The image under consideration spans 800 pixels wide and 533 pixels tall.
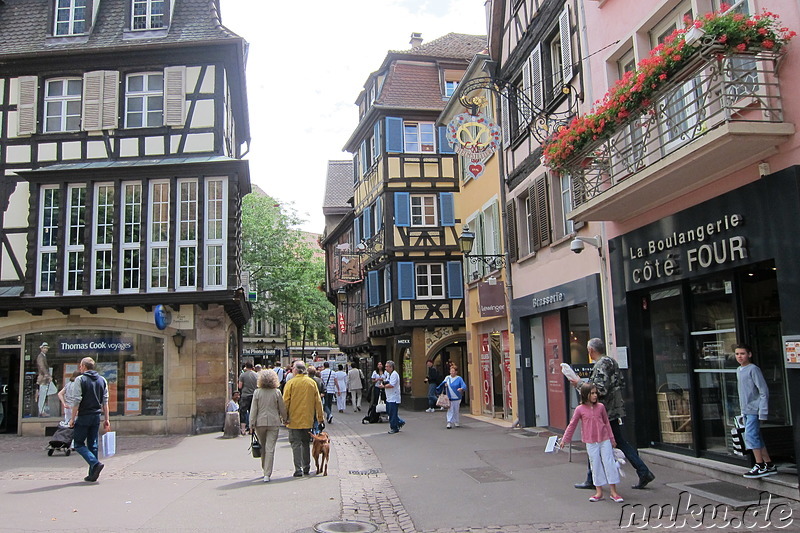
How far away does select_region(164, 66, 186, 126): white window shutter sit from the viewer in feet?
61.1

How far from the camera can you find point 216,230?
60.3 ft

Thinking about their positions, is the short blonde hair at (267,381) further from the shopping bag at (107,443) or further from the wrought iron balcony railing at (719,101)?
the wrought iron balcony railing at (719,101)

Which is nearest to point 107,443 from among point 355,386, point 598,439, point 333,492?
point 333,492

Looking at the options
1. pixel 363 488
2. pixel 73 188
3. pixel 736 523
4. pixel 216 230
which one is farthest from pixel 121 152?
pixel 736 523

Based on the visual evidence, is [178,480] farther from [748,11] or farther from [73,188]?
[73,188]

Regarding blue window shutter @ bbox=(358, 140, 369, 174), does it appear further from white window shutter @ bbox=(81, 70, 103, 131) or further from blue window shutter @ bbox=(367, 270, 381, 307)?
white window shutter @ bbox=(81, 70, 103, 131)

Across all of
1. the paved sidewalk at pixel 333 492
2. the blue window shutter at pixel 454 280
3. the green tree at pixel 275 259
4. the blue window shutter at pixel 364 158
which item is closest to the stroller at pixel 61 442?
the paved sidewalk at pixel 333 492

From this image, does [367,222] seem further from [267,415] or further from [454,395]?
[267,415]

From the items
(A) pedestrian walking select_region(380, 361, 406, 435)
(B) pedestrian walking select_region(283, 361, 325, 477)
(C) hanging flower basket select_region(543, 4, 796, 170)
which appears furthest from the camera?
(A) pedestrian walking select_region(380, 361, 406, 435)

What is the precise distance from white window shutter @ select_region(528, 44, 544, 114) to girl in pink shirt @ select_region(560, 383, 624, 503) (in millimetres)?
7808

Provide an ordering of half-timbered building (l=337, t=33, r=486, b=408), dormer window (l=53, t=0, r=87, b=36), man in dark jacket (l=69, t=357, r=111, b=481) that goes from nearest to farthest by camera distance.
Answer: man in dark jacket (l=69, t=357, r=111, b=481)
dormer window (l=53, t=0, r=87, b=36)
half-timbered building (l=337, t=33, r=486, b=408)

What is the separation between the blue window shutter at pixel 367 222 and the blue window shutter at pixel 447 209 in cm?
393

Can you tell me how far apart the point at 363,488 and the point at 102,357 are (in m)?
11.3

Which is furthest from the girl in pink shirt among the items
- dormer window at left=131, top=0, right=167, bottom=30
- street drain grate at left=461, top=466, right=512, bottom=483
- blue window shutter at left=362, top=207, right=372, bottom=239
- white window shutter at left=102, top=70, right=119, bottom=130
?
blue window shutter at left=362, top=207, right=372, bottom=239
